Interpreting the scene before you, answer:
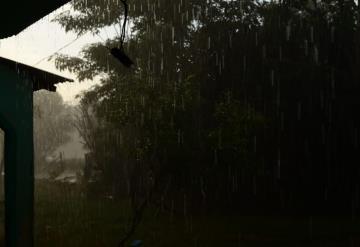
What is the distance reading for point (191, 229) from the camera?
13.4 m

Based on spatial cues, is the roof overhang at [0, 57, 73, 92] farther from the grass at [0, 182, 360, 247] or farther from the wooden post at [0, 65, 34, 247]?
the grass at [0, 182, 360, 247]

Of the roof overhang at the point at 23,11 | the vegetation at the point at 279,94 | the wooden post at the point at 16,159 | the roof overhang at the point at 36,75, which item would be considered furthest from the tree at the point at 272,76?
the roof overhang at the point at 23,11

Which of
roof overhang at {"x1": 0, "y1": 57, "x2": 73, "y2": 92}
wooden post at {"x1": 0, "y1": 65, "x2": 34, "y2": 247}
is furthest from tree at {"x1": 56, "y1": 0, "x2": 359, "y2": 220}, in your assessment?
wooden post at {"x1": 0, "y1": 65, "x2": 34, "y2": 247}

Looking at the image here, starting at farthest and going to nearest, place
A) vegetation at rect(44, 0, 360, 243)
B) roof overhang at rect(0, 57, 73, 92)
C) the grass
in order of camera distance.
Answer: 1. vegetation at rect(44, 0, 360, 243)
2. the grass
3. roof overhang at rect(0, 57, 73, 92)

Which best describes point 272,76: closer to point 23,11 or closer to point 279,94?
point 279,94

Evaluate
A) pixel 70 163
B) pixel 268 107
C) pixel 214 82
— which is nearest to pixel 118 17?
pixel 214 82

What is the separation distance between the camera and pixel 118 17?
2083 centimetres

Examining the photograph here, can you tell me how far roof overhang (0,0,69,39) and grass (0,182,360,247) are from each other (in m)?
6.86

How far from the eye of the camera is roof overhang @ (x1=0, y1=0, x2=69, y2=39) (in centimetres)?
445

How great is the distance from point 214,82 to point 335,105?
424 centimetres

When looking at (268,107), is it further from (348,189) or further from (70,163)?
(70,163)

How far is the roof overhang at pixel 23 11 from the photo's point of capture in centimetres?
445

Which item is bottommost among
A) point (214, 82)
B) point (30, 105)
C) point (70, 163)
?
point (70, 163)

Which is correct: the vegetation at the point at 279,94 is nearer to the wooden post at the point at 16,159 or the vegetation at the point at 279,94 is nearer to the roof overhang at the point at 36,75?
the roof overhang at the point at 36,75
